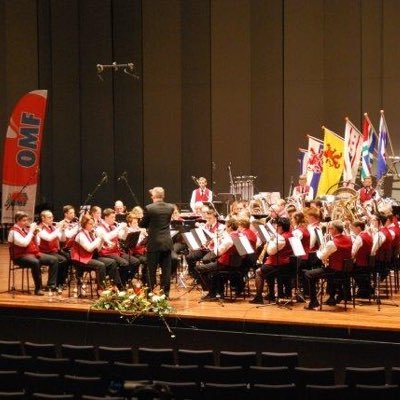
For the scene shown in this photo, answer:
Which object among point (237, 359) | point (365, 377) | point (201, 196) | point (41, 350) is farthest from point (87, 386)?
point (201, 196)

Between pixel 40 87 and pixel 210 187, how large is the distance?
516 cm

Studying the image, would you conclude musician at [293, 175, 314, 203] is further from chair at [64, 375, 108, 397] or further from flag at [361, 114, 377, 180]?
chair at [64, 375, 108, 397]

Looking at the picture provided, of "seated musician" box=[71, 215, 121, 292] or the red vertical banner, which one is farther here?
the red vertical banner

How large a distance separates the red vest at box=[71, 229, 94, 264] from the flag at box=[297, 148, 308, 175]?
22.7 ft

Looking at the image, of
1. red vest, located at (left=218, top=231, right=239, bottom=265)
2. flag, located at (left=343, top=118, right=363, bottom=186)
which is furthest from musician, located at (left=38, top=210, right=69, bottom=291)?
flag, located at (left=343, top=118, right=363, bottom=186)

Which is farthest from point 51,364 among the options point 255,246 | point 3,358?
point 255,246

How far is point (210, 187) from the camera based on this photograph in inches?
765

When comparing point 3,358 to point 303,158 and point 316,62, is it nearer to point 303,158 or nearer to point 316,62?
point 303,158

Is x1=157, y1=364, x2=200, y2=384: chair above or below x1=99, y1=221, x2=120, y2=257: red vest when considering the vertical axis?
below

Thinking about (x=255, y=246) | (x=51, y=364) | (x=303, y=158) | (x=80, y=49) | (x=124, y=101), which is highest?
(x=80, y=49)

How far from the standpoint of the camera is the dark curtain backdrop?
1856cm

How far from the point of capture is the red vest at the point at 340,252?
9.87 meters

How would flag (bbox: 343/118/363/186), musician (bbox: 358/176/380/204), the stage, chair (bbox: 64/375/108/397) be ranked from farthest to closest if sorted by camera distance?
flag (bbox: 343/118/363/186), musician (bbox: 358/176/380/204), the stage, chair (bbox: 64/375/108/397)

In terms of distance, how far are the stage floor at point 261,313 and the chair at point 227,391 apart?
2407 mm
